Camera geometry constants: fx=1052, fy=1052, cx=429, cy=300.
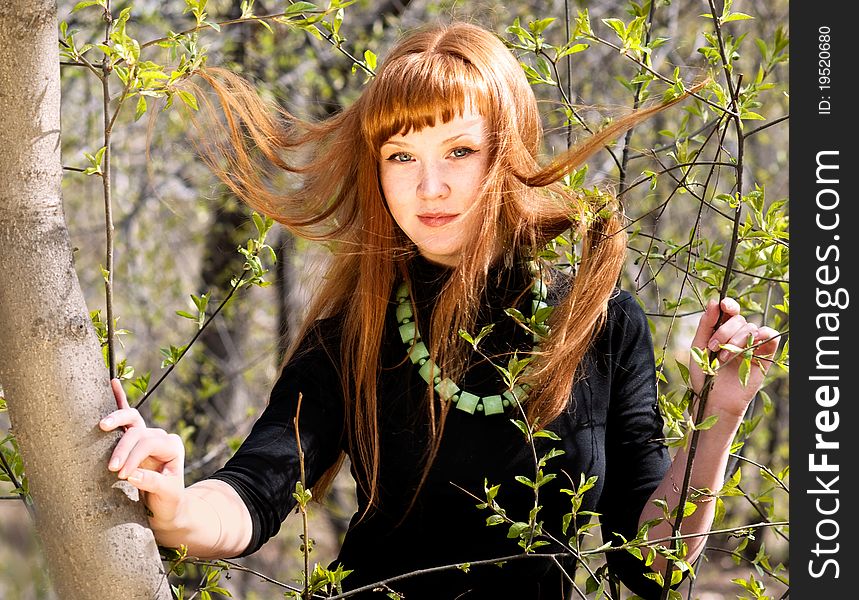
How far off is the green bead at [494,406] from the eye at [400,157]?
1.54ft

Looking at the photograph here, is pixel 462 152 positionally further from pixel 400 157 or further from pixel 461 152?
pixel 400 157

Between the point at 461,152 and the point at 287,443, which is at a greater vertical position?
the point at 461,152

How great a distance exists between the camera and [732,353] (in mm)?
1629

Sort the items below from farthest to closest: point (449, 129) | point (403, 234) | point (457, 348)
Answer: point (403, 234)
point (457, 348)
point (449, 129)

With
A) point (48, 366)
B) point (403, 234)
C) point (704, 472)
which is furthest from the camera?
point (403, 234)

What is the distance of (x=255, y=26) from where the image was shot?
161 inches

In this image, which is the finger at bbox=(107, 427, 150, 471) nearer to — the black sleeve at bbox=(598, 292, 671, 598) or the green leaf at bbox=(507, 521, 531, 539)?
the green leaf at bbox=(507, 521, 531, 539)

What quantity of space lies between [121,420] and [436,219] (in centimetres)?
77

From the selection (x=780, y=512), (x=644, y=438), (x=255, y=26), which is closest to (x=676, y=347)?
(x=780, y=512)

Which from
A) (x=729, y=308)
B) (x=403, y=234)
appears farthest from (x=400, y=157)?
(x=729, y=308)

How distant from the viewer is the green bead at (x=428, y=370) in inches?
77.8

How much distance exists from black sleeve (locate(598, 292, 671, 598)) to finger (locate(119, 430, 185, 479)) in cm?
88

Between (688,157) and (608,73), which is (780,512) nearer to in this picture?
(608,73)
